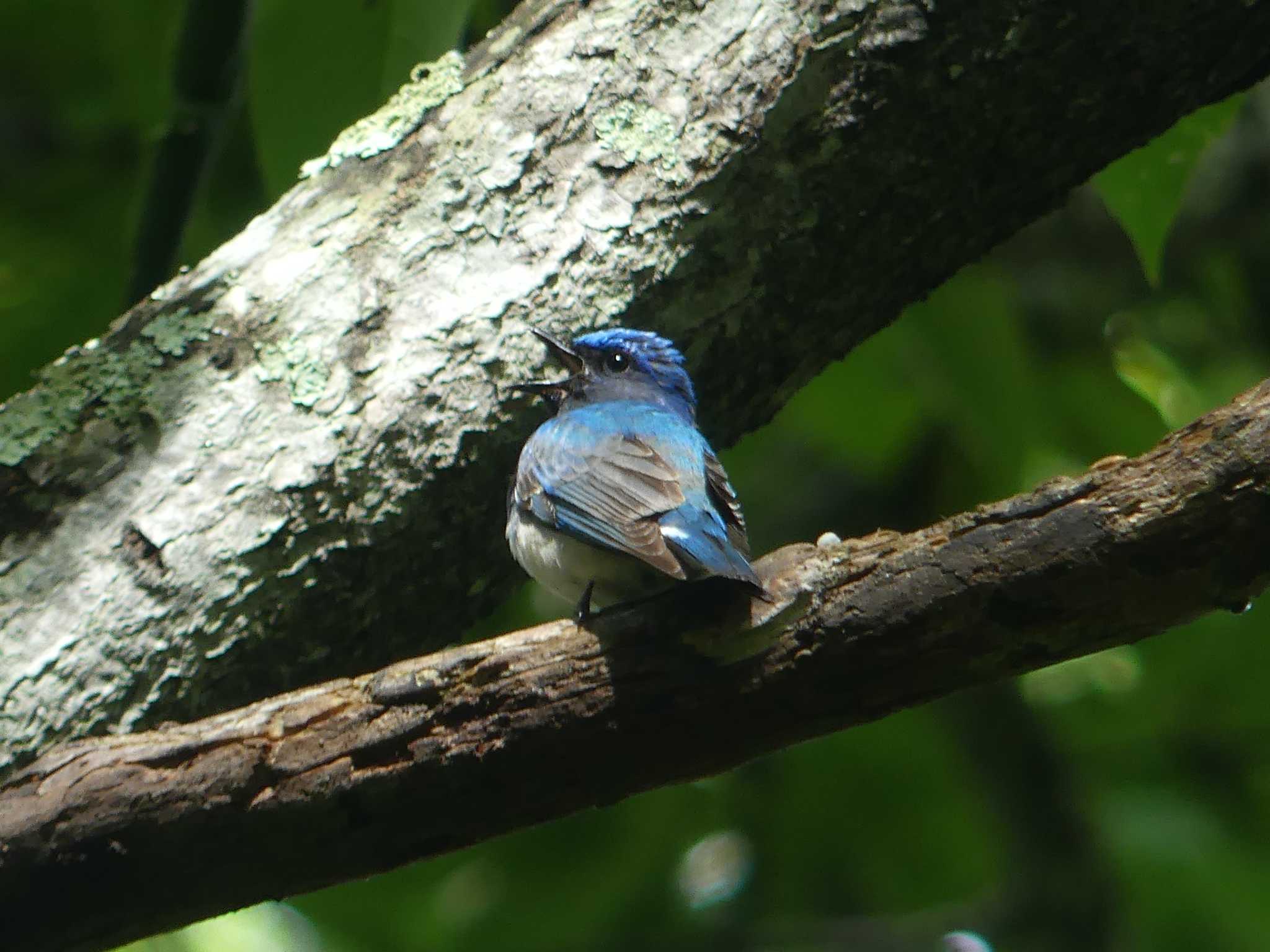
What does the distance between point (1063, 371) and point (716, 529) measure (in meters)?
2.87

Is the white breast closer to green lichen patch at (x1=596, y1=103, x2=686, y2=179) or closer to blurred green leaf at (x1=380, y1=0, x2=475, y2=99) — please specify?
green lichen patch at (x1=596, y1=103, x2=686, y2=179)

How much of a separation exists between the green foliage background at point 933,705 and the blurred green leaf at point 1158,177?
85 millimetres

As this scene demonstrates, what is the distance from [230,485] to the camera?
281 cm

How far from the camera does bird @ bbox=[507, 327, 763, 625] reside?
304cm

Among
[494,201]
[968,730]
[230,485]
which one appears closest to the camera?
[230,485]

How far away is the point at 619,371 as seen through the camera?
3.76 meters

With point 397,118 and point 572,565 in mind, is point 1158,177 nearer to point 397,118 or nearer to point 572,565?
point 572,565

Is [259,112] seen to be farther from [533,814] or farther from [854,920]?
[854,920]

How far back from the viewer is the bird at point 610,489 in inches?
120

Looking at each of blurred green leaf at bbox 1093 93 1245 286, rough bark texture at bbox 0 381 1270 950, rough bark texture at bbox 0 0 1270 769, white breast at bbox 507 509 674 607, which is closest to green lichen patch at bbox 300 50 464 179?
rough bark texture at bbox 0 0 1270 769

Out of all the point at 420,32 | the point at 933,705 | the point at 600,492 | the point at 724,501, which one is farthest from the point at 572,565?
the point at 933,705

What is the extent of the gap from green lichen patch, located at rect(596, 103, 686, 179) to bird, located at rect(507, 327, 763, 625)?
1.27 feet

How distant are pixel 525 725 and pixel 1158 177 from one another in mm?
2043

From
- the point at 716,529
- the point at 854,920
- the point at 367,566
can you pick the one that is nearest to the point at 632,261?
the point at 716,529
